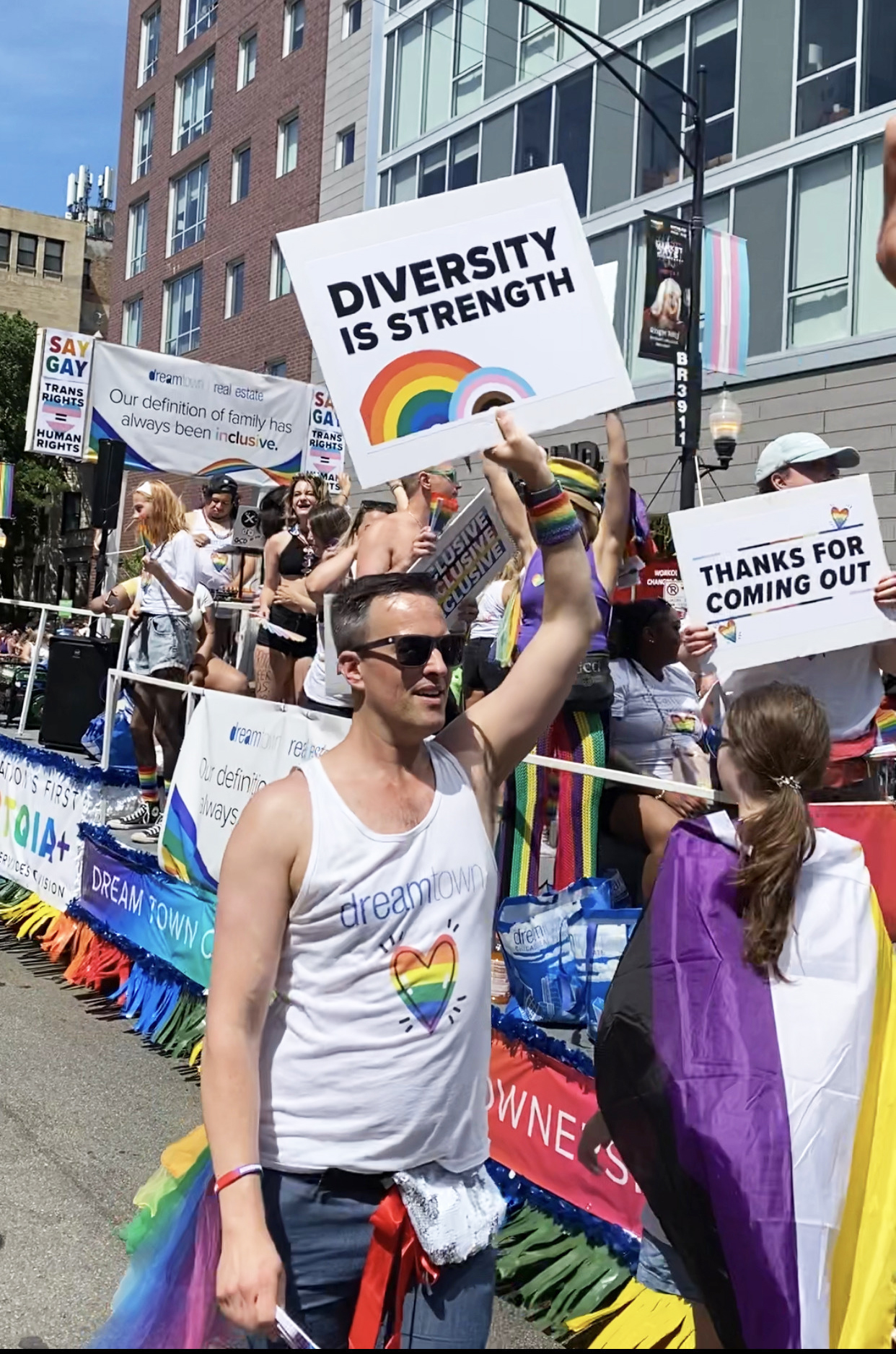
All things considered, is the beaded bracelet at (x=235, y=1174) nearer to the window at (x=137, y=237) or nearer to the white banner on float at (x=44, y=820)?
the white banner on float at (x=44, y=820)

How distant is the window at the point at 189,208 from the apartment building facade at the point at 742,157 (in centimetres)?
1149

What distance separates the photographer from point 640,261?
19797mm

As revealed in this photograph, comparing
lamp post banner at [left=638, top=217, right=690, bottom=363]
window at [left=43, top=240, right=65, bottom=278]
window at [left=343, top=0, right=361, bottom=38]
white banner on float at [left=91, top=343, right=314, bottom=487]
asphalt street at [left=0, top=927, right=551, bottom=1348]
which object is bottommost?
asphalt street at [left=0, top=927, right=551, bottom=1348]

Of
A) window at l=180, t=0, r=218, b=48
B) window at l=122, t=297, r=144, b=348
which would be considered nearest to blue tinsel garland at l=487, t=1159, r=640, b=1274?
window at l=180, t=0, r=218, b=48

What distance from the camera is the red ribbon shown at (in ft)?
6.91

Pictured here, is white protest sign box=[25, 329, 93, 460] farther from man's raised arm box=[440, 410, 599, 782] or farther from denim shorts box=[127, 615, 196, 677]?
man's raised arm box=[440, 410, 599, 782]

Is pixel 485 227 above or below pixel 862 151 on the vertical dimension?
below

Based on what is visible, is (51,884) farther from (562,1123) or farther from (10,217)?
(10,217)

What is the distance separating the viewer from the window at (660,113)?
19609 millimetres

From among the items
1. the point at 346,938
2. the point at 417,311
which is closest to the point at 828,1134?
the point at 346,938

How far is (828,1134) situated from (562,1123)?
1.39 metres

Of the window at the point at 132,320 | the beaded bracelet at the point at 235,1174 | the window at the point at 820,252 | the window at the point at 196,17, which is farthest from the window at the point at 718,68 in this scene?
the window at the point at 132,320

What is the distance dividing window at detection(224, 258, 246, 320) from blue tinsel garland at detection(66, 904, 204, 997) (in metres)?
28.0

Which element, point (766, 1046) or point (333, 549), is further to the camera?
point (333, 549)
